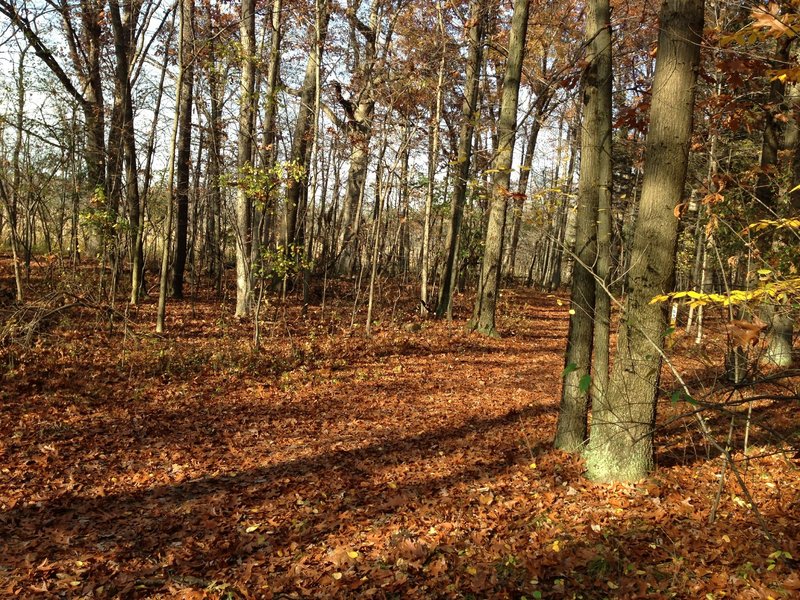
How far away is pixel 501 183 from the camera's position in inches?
486

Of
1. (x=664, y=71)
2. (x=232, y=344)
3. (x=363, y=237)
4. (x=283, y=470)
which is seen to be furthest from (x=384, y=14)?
(x=283, y=470)

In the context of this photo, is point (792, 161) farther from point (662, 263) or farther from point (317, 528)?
point (317, 528)

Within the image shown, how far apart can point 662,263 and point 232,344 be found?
26.7 ft

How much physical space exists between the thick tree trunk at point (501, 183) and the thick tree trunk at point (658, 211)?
672 cm

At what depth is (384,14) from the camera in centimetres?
1503

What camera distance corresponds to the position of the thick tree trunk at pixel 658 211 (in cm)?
447

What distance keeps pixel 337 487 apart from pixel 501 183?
8.77 m

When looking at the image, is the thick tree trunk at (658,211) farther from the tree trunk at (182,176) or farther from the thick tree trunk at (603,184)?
the tree trunk at (182,176)

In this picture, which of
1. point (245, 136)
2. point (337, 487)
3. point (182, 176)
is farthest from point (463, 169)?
point (337, 487)

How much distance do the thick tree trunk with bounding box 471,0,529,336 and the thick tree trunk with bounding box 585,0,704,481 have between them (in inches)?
265

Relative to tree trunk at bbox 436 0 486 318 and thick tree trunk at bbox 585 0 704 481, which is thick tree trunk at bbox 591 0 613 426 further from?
tree trunk at bbox 436 0 486 318

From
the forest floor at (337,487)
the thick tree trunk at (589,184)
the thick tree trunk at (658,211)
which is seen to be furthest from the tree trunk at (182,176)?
the thick tree trunk at (658,211)

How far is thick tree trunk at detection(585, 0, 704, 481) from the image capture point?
4473 millimetres

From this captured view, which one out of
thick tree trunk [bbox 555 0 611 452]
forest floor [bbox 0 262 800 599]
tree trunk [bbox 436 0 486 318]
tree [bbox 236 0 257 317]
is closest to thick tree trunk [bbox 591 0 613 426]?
thick tree trunk [bbox 555 0 611 452]
